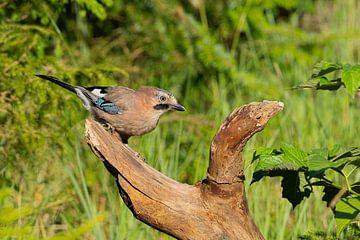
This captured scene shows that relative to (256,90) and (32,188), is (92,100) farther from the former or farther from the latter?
(256,90)

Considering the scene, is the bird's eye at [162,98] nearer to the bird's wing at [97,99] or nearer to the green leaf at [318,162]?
the bird's wing at [97,99]

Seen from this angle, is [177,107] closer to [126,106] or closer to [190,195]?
[126,106]

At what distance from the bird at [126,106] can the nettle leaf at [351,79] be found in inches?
63.3

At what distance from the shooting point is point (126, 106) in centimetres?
488

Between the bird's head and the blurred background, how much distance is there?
0.52 m

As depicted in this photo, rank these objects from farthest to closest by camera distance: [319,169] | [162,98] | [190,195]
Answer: [162,98]
[190,195]
[319,169]

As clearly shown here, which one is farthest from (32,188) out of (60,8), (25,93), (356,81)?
(356,81)

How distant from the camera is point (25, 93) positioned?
17.9 feet

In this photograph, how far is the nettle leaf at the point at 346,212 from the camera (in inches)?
132

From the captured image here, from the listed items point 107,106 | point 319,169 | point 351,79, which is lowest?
point 319,169

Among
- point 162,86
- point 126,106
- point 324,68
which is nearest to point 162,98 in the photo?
point 126,106

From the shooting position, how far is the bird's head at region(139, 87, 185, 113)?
4902 millimetres

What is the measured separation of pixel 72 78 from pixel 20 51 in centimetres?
45

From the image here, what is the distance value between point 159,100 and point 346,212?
1.80 m
